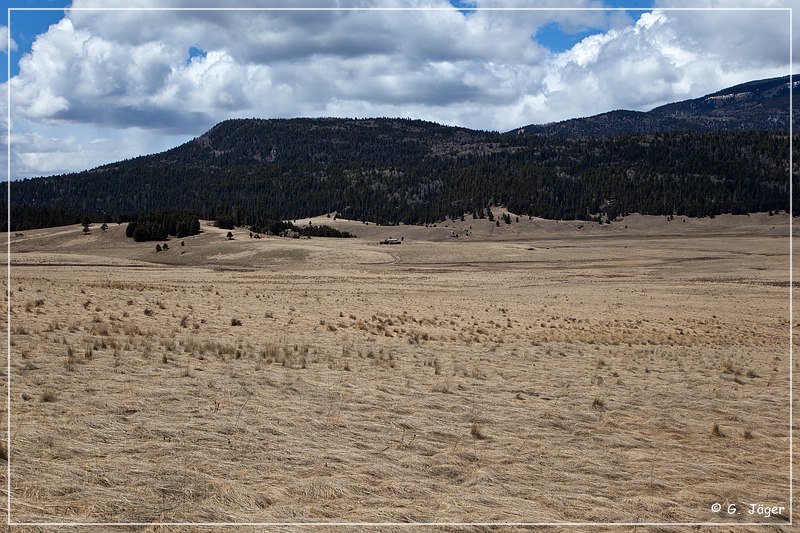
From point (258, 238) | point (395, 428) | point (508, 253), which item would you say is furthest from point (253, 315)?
point (258, 238)

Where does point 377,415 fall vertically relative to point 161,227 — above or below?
below

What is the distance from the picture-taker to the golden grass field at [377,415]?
7770mm

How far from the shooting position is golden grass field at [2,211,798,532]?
777 cm

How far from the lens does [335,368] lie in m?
15.6

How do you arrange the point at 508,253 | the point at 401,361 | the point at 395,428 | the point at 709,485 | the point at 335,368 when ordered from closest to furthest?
the point at 709,485 → the point at 395,428 → the point at 335,368 → the point at 401,361 → the point at 508,253

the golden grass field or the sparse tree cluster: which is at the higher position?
the sparse tree cluster

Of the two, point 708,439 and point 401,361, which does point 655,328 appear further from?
point 708,439

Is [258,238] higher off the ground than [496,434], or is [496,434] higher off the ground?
[258,238]

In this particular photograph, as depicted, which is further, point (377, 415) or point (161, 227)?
point (161, 227)

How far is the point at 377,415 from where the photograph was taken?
37.7 feet

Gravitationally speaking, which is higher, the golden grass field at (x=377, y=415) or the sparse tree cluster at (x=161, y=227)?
the sparse tree cluster at (x=161, y=227)

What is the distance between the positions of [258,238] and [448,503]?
9478 centimetres

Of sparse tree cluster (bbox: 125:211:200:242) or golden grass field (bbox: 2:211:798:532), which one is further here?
sparse tree cluster (bbox: 125:211:200:242)

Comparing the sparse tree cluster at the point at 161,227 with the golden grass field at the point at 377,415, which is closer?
the golden grass field at the point at 377,415
